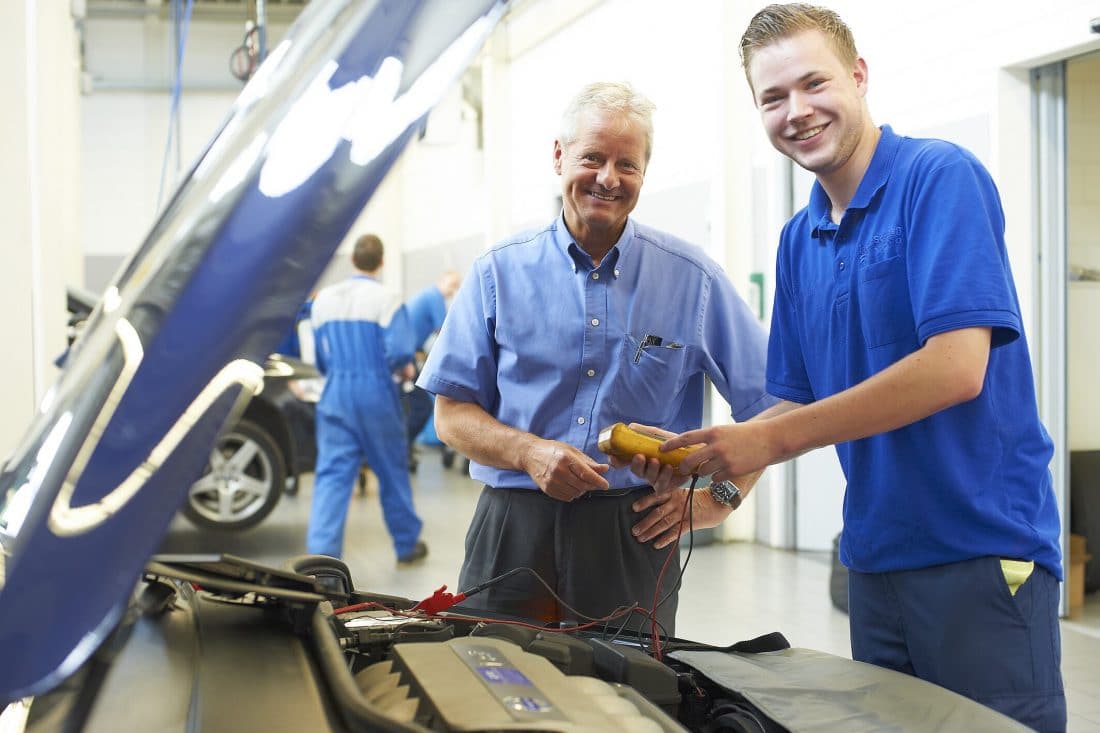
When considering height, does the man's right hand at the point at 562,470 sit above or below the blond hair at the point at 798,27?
below

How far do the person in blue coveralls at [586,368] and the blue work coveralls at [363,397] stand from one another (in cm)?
413

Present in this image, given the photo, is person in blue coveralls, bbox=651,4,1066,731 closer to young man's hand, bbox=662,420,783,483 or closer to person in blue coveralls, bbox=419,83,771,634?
young man's hand, bbox=662,420,783,483

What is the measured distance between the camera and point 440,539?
22.6 feet

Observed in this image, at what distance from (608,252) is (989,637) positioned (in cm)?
99

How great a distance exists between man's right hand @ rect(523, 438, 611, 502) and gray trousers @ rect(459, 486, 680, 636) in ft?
0.27

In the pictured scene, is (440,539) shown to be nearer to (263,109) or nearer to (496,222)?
(496,222)

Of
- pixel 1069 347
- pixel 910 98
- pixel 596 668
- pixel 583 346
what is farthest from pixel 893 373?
pixel 910 98

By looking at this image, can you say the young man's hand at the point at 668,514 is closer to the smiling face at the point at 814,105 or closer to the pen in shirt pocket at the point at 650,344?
the pen in shirt pocket at the point at 650,344

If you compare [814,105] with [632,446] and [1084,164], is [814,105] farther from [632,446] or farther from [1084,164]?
[1084,164]

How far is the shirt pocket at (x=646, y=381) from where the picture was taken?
6.59 feet

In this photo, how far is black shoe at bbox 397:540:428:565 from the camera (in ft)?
20.1

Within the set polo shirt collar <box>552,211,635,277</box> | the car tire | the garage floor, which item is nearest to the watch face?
polo shirt collar <box>552,211,635,277</box>

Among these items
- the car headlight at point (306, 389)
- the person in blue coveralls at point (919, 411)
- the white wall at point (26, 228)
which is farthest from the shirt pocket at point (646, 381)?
the car headlight at point (306, 389)

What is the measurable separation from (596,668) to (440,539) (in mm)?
5783
